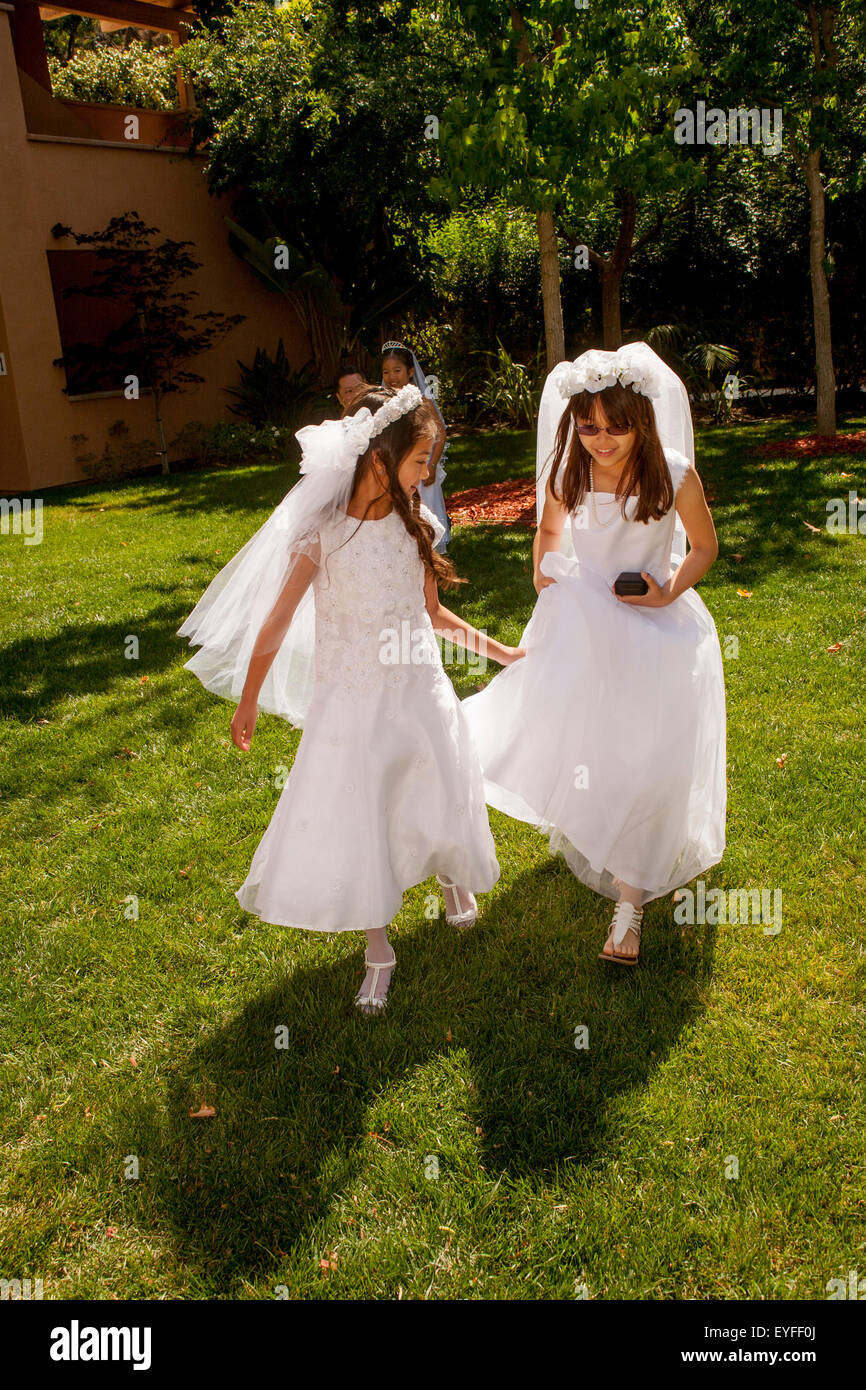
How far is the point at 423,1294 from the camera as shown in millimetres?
2359

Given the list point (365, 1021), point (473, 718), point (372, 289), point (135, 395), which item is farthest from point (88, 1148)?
point (372, 289)

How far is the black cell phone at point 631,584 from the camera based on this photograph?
11.1 ft

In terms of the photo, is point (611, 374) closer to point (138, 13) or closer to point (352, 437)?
point (352, 437)

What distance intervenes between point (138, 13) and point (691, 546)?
803 inches

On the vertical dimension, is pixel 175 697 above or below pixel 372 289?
below

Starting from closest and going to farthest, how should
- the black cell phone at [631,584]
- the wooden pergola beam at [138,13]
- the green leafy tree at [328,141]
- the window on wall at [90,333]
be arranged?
the black cell phone at [631,584] < the green leafy tree at [328,141] < the window on wall at [90,333] < the wooden pergola beam at [138,13]

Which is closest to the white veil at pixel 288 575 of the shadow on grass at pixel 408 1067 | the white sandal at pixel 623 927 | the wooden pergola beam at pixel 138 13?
the shadow on grass at pixel 408 1067

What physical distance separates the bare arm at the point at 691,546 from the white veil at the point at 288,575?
1.01 m

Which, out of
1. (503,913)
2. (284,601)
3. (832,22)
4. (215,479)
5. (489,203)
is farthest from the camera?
(489,203)

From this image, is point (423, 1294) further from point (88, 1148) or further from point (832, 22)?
point (832, 22)

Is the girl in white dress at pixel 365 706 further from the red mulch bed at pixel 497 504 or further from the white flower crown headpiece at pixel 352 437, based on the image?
the red mulch bed at pixel 497 504

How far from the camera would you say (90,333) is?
57.8 feet

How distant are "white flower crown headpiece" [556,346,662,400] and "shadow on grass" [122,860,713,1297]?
1.93 meters
